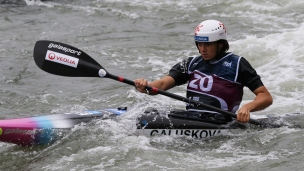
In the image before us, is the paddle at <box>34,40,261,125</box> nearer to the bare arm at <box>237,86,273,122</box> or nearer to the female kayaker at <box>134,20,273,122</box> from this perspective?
the female kayaker at <box>134,20,273,122</box>

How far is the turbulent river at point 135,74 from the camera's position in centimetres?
571

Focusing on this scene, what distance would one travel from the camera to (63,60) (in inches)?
253

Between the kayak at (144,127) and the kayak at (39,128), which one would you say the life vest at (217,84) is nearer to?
the kayak at (144,127)

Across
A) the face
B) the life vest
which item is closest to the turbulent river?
the life vest

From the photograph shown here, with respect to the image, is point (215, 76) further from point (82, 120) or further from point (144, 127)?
point (82, 120)

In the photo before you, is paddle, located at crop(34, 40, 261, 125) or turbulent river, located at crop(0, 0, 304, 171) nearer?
turbulent river, located at crop(0, 0, 304, 171)

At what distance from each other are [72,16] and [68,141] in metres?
9.40

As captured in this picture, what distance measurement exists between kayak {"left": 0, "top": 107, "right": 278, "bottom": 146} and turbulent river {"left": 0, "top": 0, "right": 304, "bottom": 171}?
75 millimetres

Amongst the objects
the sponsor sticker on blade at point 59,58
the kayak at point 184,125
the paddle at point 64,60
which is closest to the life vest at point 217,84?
the kayak at point 184,125

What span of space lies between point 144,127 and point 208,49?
1021mm

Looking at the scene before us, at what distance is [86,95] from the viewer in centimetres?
874

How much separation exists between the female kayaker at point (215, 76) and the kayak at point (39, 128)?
33.2 inches

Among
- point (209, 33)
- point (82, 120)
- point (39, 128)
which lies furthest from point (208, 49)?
point (39, 128)

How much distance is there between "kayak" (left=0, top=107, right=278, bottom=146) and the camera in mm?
6039
